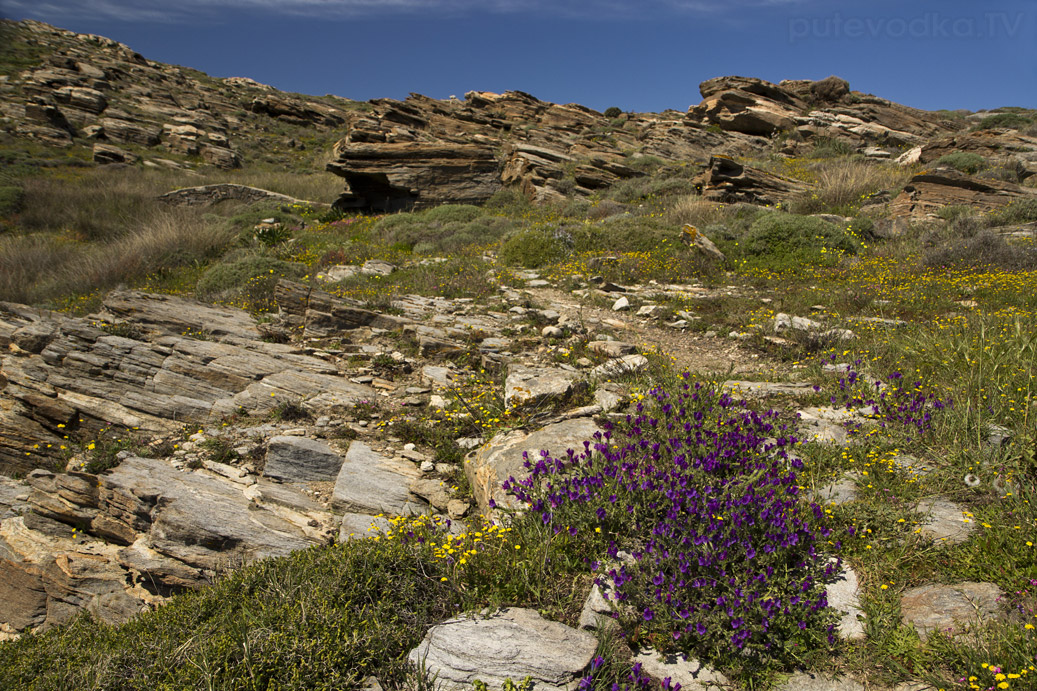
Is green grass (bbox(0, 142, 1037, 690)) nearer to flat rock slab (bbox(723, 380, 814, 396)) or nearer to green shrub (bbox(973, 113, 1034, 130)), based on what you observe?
flat rock slab (bbox(723, 380, 814, 396))

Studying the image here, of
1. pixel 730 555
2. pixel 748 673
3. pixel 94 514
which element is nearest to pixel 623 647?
pixel 748 673

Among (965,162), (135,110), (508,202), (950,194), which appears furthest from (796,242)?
(135,110)

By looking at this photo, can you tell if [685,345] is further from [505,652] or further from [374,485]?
[505,652]

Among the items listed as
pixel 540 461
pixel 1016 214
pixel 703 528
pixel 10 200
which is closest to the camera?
pixel 703 528

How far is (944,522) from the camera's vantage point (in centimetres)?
308

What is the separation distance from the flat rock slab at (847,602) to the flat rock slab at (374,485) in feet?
8.98

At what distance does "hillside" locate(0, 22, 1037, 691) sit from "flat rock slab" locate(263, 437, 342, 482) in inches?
1.0

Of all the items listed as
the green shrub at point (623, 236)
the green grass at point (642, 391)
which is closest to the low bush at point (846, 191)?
the green grass at point (642, 391)

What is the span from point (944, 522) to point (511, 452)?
2.78 meters

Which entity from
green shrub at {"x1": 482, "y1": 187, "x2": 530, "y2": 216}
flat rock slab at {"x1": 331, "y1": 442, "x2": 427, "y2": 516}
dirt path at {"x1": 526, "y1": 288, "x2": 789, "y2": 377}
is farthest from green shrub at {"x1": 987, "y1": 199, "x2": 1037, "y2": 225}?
flat rock slab at {"x1": 331, "y1": 442, "x2": 427, "y2": 516}

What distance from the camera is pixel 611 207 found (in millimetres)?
16312

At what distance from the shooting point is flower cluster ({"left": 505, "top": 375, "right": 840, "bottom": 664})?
2.55 m

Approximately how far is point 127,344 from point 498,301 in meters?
5.19

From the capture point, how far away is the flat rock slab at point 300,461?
15.2ft
